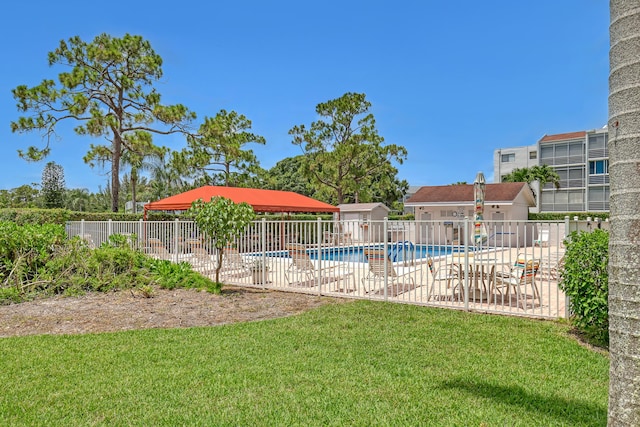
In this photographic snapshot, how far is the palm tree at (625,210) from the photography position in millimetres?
1844

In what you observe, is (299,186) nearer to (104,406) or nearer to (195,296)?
(195,296)

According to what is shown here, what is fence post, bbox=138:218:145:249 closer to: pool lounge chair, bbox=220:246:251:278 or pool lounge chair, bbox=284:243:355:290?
pool lounge chair, bbox=220:246:251:278

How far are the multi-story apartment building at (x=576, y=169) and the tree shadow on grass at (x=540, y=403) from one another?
43.2 metres

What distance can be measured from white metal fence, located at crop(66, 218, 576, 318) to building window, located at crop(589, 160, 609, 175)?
129 ft

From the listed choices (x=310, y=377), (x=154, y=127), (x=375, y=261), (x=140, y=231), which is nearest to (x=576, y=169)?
(x=154, y=127)

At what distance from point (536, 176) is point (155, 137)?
3538 cm

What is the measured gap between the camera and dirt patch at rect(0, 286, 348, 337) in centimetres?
691

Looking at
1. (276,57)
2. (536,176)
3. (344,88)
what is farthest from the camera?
(536,176)

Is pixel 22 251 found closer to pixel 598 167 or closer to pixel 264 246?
pixel 264 246

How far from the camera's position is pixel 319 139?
3612cm

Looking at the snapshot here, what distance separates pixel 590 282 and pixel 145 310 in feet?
24.7

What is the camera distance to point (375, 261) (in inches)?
369

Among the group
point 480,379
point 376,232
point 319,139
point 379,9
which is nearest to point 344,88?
point 319,139

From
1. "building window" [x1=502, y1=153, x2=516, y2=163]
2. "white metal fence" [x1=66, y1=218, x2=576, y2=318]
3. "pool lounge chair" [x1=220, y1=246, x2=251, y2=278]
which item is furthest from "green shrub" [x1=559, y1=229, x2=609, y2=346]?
"building window" [x1=502, y1=153, x2=516, y2=163]
